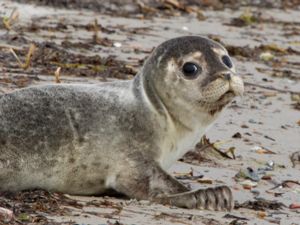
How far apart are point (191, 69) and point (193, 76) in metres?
0.04

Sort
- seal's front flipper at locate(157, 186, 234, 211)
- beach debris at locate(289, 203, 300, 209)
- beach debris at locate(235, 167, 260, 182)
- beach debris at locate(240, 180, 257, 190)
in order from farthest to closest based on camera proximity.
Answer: beach debris at locate(235, 167, 260, 182)
beach debris at locate(240, 180, 257, 190)
beach debris at locate(289, 203, 300, 209)
seal's front flipper at locate(157, 186, 234, 211)

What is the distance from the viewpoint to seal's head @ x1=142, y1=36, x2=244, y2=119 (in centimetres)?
604

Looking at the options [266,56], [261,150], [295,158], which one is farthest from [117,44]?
[295,158]

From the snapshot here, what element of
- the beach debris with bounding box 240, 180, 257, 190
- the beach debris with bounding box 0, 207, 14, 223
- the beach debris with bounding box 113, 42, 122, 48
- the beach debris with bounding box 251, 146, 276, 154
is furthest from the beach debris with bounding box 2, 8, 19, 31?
the beach debris with bounding box 0, 207, 14, 223

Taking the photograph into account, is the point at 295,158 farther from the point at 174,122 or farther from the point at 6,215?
the point at 6,215

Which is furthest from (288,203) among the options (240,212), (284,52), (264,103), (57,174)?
(284,52)

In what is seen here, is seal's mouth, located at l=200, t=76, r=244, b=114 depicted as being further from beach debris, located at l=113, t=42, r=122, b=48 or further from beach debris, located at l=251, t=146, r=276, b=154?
beach debris, located at l=113, t=42, r=122, b=48

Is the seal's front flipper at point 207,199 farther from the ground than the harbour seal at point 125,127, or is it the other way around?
the harbour seal at point 125,127

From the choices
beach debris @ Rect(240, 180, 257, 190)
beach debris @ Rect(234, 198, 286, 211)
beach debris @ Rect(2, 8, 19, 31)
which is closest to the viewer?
beach debris @ Rect(234, 198, 286, 211)

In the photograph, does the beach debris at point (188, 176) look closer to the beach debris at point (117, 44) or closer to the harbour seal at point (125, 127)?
the harbour seal at point (125, 127)

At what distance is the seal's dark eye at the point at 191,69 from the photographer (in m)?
6.14

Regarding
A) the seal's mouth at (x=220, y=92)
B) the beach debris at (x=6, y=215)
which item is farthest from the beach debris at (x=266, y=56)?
the beach debris at (x=6, y=215)

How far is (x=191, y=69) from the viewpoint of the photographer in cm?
616

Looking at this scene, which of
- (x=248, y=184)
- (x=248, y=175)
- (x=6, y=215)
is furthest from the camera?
(x=248, y=175)
